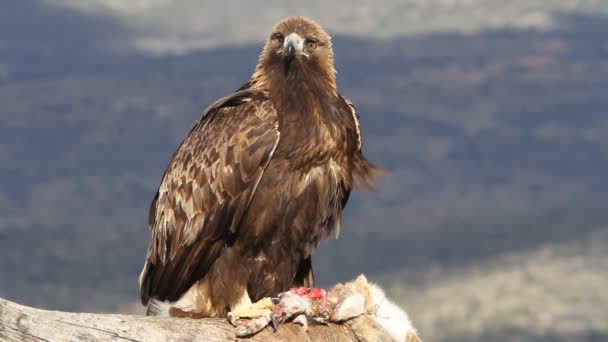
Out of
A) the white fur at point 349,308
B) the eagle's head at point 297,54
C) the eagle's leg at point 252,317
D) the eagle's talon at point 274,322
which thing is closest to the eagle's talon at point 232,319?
the eagle's leg at point 252,317

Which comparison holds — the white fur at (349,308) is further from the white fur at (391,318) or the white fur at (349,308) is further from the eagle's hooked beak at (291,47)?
the eagle's hooked beak at (291,47)

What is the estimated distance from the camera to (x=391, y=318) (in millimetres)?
10391

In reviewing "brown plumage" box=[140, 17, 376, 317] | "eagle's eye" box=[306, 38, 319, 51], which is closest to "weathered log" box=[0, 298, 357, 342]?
"brown plumage" box=[140, 17, 376, 317]

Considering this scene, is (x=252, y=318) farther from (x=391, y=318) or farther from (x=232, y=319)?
(x=391, y=318)

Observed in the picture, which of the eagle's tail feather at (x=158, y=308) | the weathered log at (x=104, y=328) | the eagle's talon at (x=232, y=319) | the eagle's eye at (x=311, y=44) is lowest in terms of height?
the weathered log at (x=104, y=328)

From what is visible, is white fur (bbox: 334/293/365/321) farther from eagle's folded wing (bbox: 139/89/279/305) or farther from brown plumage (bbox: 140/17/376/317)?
eagle's folded wing (bbox: 139/89/279/305)

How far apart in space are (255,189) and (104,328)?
301 centimetres

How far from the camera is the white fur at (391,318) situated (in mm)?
10273

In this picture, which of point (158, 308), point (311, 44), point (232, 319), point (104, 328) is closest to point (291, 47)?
point (311, 44)

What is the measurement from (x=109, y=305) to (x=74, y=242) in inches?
1242

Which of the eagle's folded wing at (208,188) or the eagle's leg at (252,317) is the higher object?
the eagle's folded wing at (208,188)

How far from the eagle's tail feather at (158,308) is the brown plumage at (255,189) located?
0.19 feet

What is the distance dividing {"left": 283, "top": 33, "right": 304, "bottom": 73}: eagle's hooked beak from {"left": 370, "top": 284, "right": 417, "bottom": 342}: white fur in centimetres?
260

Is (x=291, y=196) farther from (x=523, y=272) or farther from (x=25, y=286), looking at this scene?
(x=523, y=272)
